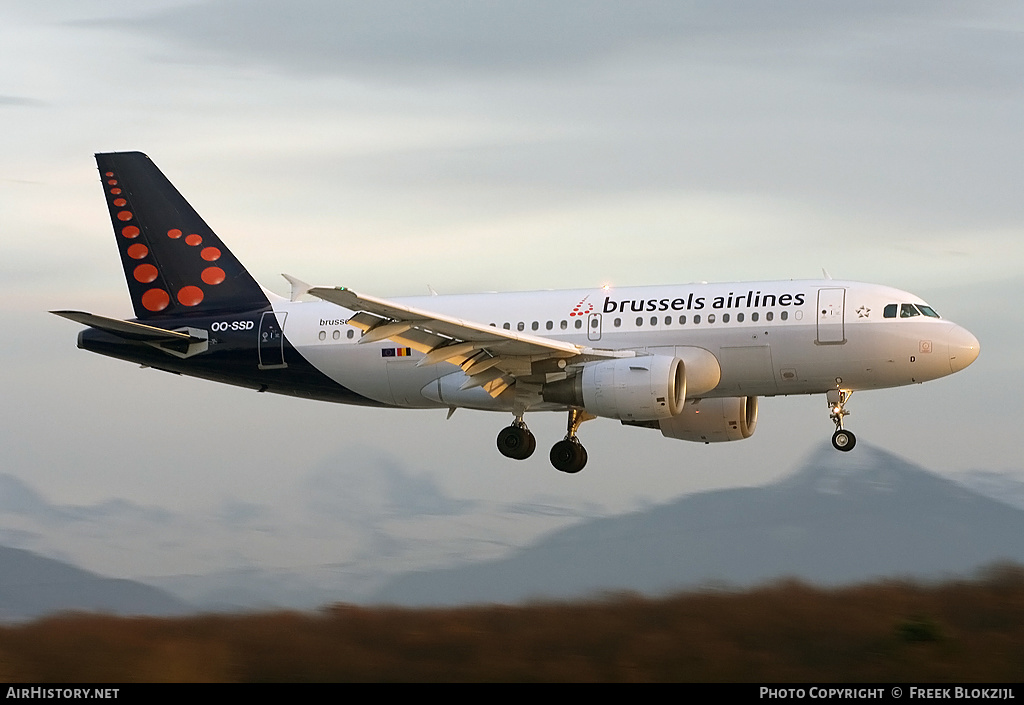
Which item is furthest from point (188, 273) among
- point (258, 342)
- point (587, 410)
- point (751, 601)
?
point (751, 601)

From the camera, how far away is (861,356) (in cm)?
3991

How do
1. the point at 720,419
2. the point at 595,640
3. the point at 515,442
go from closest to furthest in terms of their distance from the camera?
the point at 595,640
the point at 515,442
the point at 720,419

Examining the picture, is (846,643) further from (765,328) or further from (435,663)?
(765,328)

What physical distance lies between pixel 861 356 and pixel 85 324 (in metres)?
20.1

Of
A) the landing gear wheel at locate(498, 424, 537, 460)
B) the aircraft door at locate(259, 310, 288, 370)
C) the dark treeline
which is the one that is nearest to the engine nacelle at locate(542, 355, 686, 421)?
the landing gear wheel at locate(498, 424, 537, 460)

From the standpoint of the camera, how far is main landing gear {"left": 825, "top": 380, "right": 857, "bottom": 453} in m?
40.7

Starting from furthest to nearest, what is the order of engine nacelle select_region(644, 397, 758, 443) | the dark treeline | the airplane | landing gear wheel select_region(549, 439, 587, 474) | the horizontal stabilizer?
engine nacelle select_region(644, 397, 758, 443)
landing gear wheel select_region(549, 439, 587, 474)
the horizontal stabilizer
the airplane
the dark treeline

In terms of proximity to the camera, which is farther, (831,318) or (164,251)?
(164,251)

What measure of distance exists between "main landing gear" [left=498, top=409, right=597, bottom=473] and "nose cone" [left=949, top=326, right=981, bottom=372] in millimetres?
9710

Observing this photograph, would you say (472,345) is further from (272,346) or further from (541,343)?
(272,346)

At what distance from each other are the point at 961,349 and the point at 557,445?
1084 centimetres

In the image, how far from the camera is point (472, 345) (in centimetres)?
3975

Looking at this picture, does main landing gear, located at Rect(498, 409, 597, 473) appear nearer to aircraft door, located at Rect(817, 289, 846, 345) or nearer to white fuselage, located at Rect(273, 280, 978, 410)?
white fuselage, located at Rect(273, 280, 978, 410)

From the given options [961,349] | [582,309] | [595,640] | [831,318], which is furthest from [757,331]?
[595,640]
